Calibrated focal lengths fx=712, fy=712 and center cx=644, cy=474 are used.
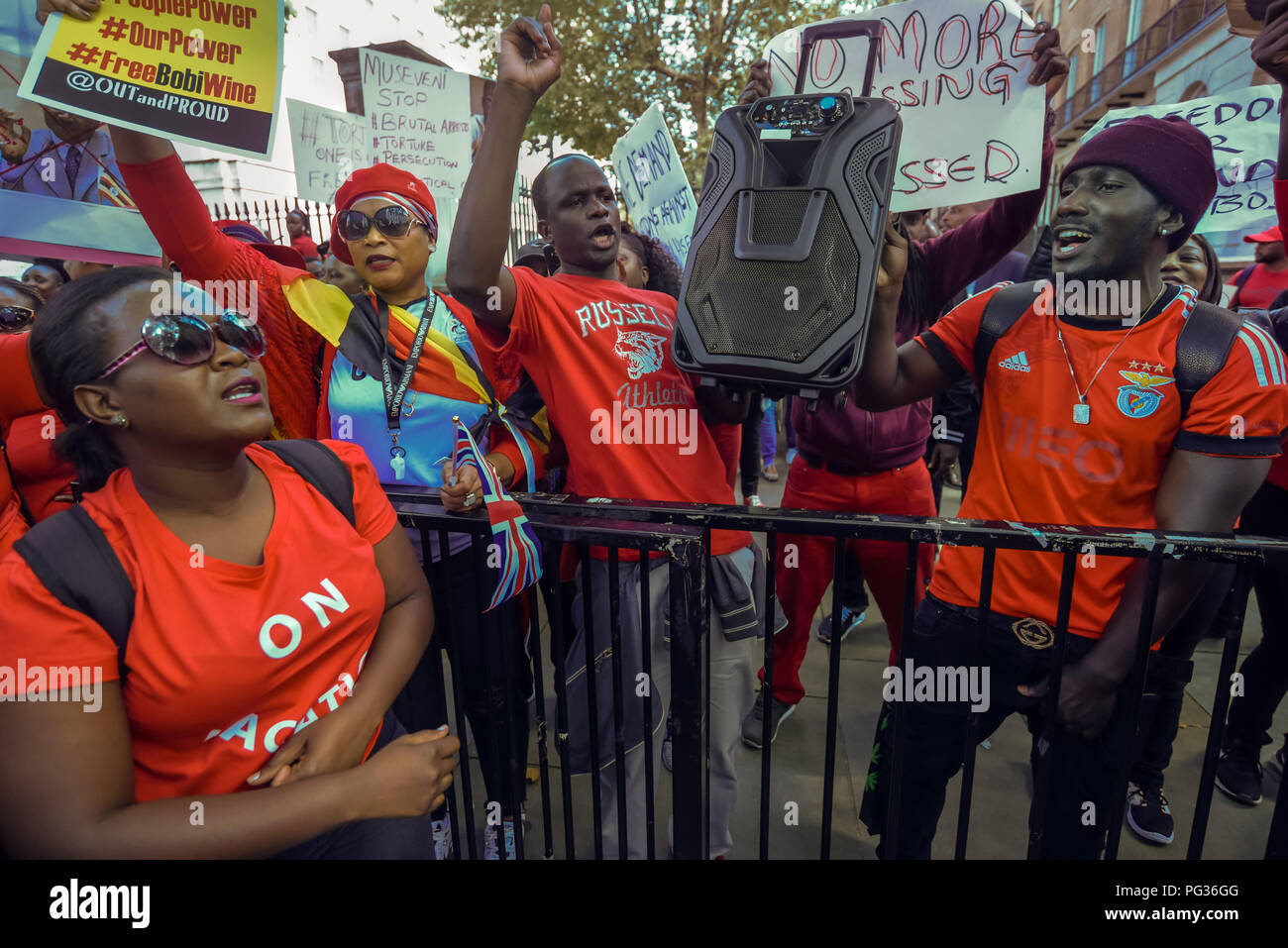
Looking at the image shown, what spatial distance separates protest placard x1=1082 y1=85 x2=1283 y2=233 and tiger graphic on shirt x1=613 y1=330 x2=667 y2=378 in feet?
9.84

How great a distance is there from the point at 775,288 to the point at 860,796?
2.30m

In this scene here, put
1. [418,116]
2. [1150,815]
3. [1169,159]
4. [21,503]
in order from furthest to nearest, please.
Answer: [418,116] < [1150,815] < [21,503] < [1169,159]

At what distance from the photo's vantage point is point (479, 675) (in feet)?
7.73

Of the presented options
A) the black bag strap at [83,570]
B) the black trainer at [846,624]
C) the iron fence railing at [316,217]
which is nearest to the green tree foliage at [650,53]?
the iron fence railing at [316,217]

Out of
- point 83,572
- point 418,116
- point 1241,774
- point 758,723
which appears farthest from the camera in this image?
point 418,116

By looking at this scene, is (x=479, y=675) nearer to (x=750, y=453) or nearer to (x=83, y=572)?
(x=83, y=572)

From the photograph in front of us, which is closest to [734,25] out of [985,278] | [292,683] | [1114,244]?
[985,278]

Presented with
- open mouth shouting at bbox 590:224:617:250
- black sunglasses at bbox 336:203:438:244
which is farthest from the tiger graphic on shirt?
black sunglasses at bbox 336:203:438:244

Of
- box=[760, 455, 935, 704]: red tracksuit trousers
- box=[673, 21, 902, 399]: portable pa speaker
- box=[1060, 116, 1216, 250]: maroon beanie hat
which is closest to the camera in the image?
box=[673, 21, 902, 399]: portable pa speaker

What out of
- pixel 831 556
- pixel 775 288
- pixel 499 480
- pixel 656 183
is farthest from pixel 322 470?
pixel 656 183

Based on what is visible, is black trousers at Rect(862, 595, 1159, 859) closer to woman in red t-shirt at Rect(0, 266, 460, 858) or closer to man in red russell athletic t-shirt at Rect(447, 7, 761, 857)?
man in red russell athletic t-shirt at Rect(447, 7, 761, 857)

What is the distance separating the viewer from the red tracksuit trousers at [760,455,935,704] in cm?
286

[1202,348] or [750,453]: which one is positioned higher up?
[1202,348]

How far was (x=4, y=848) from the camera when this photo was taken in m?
1.13
